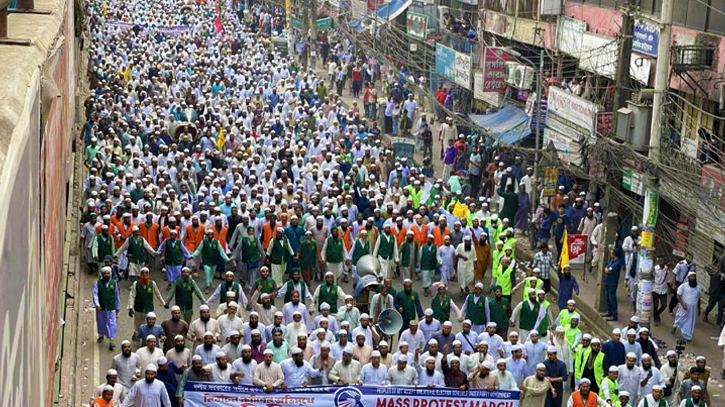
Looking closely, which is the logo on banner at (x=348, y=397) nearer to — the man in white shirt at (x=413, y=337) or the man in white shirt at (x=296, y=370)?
the man in white shirt at (x=296, y=370)

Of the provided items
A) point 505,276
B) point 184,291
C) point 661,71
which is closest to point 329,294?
point 184,291

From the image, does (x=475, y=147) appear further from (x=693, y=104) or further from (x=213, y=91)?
(x=213, y=91)

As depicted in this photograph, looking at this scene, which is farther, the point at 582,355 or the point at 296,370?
the point at 582,355

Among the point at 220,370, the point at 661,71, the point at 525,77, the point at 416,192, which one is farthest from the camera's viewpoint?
the point at 525,77

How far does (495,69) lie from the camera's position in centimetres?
2539

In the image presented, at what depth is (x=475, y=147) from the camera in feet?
76.3

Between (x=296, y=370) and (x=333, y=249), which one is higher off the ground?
(x=296, y=370)

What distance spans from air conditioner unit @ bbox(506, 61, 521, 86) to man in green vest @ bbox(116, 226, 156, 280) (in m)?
10.2

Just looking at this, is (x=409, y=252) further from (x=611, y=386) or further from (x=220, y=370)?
(x=220, y=370)

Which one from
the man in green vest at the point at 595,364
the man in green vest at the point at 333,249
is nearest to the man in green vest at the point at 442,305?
the man in green vest at the point at 595,364

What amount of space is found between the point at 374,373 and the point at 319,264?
5575 millimetres

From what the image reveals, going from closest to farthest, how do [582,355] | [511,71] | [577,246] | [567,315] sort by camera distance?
1. [582,355]
2. [567,315]
3. [577,246]
4. [511,71]

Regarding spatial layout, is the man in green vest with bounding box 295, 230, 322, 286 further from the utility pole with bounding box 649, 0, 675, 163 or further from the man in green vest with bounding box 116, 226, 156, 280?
the utility pole with bounding box 649, 0, 675, 163

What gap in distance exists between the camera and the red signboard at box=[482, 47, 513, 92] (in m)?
25.4
